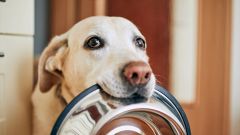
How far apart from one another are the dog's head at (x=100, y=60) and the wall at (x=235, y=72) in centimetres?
58

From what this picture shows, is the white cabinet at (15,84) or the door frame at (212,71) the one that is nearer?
the white cabinet at (15,84)

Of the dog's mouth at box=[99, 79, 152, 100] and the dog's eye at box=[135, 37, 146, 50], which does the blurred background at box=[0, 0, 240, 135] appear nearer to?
the dog's eye at box=[135, 37, 146, 50]

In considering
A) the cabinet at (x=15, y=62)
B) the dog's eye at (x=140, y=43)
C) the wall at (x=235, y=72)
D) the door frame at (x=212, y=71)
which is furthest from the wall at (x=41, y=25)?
the wall at (x=235, y=72)

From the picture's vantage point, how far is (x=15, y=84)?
34.5 inches

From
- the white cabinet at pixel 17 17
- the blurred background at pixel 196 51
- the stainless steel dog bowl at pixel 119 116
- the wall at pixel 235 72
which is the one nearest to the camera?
the stainless steel dog bowl at pixel 119 116

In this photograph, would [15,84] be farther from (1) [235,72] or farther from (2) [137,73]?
(1) [235,72]

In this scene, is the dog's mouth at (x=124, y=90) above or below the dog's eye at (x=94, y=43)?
below

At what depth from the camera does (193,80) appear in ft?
4.66

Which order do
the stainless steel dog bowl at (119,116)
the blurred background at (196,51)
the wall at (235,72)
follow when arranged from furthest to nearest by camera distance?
1. the wall at (235,72)
2. the blurred background at (196,51)
3. the stainless steel dog bowl at (119,116)

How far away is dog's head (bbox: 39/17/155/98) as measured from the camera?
72 centimetres

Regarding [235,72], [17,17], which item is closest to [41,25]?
[17,17]

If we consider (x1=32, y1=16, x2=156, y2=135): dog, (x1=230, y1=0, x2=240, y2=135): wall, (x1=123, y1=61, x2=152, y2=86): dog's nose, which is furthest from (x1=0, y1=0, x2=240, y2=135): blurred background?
(x1=123, y1=61, x2=152, y2=86): dog's nose

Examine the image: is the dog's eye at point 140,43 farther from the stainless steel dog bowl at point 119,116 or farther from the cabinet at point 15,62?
the cabinet at point 15,62

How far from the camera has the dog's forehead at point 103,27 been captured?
0.85m
